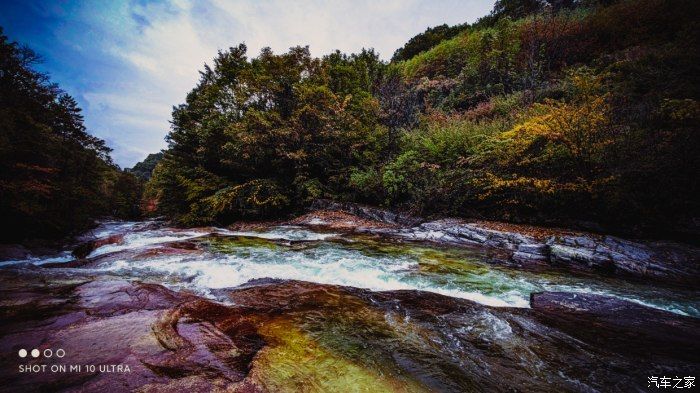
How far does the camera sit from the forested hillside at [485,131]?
24.5ft

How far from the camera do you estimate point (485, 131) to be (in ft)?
37.6

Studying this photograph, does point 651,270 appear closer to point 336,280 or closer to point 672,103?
point 672,103

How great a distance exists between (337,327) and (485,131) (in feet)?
35.6

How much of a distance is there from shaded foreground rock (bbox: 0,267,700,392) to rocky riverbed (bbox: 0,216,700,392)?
0.02 metres

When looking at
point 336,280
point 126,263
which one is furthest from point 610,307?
point 126,263

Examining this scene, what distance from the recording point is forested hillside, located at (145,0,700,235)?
747 cm

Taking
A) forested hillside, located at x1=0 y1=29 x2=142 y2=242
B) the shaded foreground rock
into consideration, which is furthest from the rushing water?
forested hillside, located at x1=0 y1=29 x2=142 y2=242

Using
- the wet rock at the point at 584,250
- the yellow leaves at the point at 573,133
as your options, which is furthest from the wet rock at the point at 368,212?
the yellow leaves at the point at 573,133

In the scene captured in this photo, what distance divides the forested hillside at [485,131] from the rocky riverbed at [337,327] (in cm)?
309

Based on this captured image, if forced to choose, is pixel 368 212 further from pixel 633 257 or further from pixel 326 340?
pixel 326 340

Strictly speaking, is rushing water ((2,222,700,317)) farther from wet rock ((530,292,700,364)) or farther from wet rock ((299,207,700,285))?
wet rock ((299,207,700,285))

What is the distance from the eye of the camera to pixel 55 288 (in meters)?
3.99

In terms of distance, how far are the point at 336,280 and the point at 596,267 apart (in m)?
6.02

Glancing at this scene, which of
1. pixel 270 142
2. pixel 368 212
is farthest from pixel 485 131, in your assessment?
pixel 270 142
